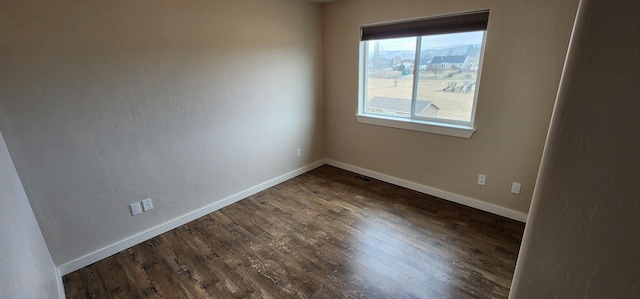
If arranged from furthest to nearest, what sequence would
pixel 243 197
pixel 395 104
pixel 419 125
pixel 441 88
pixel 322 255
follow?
pixel 395 104, pixel 243 197, pixel 419 125, pixel 441 88, pixel 322 255

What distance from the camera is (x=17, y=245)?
3.85 ft

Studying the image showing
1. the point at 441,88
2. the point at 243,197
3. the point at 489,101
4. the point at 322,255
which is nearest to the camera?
the point at 322,255

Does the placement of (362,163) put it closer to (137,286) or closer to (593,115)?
(137,286)

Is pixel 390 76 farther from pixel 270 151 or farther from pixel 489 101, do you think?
pixel 270 151

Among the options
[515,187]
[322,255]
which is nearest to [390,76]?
[515,187]

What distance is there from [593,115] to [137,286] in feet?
8.27

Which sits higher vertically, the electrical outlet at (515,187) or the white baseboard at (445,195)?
the electrical outlet at (515,187)

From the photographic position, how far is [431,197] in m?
3.00

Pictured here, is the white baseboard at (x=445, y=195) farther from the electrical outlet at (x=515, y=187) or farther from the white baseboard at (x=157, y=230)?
the white baseboard at (x=157, y=230)

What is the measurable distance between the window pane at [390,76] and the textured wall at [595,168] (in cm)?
256

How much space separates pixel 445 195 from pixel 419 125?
836mm

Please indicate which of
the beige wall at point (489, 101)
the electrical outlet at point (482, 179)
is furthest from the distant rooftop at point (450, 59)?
the electrical outlet at point (482, 179)

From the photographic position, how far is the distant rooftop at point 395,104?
2.96 metres

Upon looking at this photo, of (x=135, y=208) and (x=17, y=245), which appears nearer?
(x=17, y=245)
